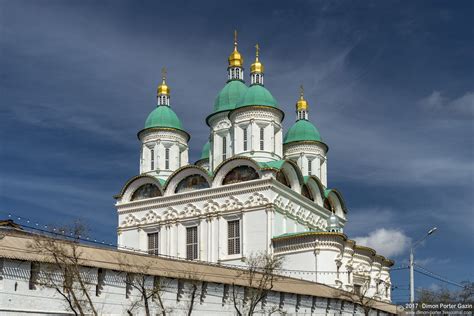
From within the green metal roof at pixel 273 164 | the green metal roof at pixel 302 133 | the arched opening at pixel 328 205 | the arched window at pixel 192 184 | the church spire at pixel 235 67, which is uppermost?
the church spire at pixel 235 67

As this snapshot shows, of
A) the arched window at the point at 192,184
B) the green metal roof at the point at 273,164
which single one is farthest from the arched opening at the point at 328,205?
the arched window at the point at 192,184

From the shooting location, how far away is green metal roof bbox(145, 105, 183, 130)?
167 ft

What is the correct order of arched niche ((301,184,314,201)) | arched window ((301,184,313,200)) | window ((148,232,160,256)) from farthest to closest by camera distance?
arched window ((301,184,313,200)), arched niche ((301,184,314,201)), window ((148,232,160,256))

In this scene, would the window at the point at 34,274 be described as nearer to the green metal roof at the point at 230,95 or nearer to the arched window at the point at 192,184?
the arched window at the point at 192,184

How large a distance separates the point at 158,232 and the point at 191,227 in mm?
2388

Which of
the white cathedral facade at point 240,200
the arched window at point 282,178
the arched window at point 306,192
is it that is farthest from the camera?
the arched window at point 306,192

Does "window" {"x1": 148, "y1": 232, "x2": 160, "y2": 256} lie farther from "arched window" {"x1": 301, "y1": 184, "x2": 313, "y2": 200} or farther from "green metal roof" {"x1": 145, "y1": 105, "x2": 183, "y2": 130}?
"arched window" {"x1": 301, "y1": 184, "x2": 313, "y2": 200}

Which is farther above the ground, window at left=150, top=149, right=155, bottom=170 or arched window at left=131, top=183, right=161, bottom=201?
window at left=150, top=149, right=155, bottom=170

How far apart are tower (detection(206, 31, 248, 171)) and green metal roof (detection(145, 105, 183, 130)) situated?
2.46 metres

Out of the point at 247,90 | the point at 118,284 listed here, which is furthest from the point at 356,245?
the point at 118,284

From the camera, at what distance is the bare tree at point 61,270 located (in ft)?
76.4

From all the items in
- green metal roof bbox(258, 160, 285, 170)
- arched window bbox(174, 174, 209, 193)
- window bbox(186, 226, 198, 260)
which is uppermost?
green metal roof bbox(258, 160, 285, 170)

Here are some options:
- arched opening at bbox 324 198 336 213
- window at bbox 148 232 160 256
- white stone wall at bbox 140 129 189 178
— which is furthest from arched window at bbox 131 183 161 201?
arched opening at bbox 324 198 336 213

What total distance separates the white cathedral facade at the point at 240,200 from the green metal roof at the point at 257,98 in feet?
0.23
